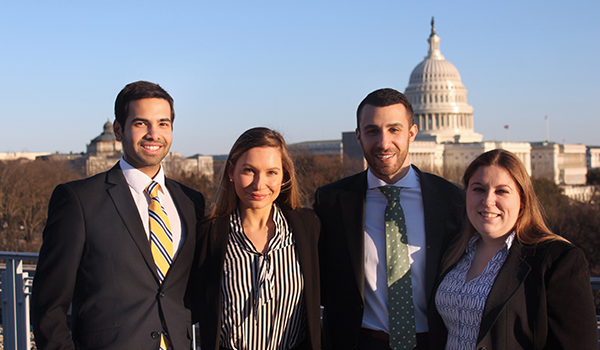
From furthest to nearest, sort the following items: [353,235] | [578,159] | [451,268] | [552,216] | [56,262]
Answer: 1. [578,159]
2. [552,216]
3. [353,235]
4. [451,268]
5. [56,262]

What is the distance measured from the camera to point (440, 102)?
114312mm

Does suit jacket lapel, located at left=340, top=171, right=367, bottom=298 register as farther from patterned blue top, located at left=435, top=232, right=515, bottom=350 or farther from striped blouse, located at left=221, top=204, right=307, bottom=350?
patterned blue top, located at left=435, top=232, right=515, bottom=350

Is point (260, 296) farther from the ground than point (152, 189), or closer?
closer

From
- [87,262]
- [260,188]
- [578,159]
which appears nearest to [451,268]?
[260,188]

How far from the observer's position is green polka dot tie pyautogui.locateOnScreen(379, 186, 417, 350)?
14.5 ft

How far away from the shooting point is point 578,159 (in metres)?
130

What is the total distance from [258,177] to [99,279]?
4.09 ft

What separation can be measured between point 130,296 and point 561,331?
2697mm

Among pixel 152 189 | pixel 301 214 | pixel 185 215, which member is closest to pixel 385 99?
pixel 301 214

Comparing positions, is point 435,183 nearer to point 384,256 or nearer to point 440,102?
point 384,256

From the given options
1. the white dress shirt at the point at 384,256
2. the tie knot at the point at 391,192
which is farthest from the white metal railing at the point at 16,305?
the tie knot at the point at 391,192

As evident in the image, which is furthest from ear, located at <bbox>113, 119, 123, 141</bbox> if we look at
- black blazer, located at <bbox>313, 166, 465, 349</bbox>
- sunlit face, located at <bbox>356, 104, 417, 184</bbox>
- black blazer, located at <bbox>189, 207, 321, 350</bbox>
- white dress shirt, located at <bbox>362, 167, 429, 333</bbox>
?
white dress shirt, located at <bbox>362, 167, 429, 333</bbox>

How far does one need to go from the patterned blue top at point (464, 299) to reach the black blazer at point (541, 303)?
69mm

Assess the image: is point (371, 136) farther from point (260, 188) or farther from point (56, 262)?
point (56, 262)
